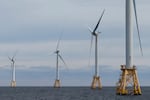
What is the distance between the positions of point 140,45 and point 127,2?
22527 millimetres

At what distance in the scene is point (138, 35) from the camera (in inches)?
4801

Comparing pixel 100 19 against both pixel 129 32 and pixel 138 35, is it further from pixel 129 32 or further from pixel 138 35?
pixel 138 35

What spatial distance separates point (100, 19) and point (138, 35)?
→ 2912 inches

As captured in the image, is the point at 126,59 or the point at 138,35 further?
the point at 126,59

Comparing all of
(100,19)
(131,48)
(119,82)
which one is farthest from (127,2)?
(100,19)

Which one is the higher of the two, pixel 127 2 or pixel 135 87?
pixel 127 2

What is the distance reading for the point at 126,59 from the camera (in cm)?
13512

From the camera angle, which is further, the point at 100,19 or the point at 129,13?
the point at 100,19

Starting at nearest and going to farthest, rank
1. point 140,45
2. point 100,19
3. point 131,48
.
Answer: point 140,45, point 131,48, point 100,19

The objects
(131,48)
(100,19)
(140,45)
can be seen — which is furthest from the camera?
(100,19)

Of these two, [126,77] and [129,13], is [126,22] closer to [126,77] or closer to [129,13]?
[129,13]

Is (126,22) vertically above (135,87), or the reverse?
(126,22)

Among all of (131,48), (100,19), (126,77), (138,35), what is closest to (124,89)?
(126,77)

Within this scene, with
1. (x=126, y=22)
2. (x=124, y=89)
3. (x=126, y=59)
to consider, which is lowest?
(x=124, y=89)
